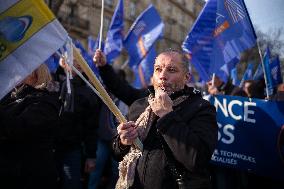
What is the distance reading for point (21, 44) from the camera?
7.51ft

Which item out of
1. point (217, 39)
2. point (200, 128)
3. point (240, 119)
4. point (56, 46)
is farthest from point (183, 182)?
point (217, 39)

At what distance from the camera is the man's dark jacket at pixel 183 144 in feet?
7.79

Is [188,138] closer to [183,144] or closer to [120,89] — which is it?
[183,144]

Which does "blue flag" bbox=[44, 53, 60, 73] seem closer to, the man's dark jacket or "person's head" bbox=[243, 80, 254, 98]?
"person's head" bbox=[243, 80, 254, 98]

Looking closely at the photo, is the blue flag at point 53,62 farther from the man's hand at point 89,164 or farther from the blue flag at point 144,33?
the man's hand at point 89,164

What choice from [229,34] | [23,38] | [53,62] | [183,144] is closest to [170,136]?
[183,144]

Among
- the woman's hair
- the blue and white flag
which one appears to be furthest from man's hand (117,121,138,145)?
the blue and white flag

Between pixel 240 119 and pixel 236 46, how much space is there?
0.92m

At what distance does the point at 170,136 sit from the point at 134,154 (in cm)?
40

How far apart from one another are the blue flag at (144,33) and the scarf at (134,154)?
480cm

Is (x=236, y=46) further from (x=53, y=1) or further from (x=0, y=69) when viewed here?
(x=53, y=1)

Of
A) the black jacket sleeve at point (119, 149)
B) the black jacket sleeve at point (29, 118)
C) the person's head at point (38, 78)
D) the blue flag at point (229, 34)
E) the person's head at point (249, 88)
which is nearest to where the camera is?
the black jacket sleeve at point (119, 149)

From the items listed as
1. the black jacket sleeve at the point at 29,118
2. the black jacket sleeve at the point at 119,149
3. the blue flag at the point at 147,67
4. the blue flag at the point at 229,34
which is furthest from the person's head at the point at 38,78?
the blue flag at the point at 147,67

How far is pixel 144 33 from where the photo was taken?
7.49 m
